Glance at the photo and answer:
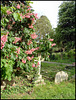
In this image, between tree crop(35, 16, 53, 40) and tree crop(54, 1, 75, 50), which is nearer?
tree crop(35, 16, 53, 40)

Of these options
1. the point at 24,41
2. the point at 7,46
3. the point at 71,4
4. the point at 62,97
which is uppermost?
the point at 71,4

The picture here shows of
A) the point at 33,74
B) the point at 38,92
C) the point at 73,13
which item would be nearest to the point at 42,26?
the point at 73,13

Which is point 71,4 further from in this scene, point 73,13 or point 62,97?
point 62,97

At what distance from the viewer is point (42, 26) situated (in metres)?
5.66

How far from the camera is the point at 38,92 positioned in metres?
2.78

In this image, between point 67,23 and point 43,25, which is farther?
point 67,23

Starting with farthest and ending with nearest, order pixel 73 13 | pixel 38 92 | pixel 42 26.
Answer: pixel 73 13, pixel 42 26, pixel 38 92

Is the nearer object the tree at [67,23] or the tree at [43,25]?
the tree at [43,25]

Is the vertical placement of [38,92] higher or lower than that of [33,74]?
lower

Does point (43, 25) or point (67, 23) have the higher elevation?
point (67, 23)

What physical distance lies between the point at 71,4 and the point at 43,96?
6720mm

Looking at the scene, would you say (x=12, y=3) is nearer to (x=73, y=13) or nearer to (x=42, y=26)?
(x=42, y=26)

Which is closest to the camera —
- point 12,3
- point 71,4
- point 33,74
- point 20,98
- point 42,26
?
point 20,98

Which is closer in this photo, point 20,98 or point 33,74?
point 20,98
